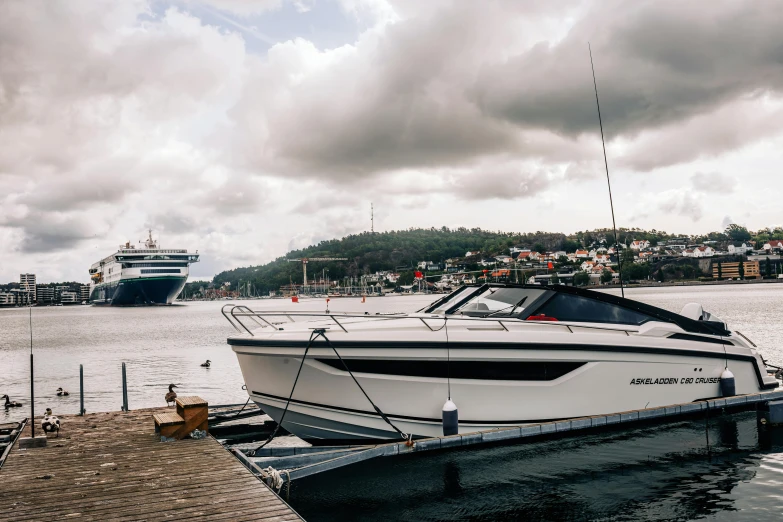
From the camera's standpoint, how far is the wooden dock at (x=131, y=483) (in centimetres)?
536

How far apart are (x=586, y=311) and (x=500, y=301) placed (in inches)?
60.7

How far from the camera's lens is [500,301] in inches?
412

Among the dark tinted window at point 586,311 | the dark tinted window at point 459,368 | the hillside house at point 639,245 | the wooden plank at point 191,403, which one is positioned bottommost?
the wooden plank at point 191,403

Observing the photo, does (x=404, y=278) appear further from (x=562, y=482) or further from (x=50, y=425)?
(x=50, y=425)

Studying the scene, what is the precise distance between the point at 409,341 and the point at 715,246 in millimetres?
199241

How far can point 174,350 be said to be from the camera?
122 ft

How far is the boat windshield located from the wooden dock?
16.6 ft

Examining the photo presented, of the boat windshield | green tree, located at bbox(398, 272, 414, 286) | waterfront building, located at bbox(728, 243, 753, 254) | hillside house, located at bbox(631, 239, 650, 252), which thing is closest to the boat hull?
the boat windshield

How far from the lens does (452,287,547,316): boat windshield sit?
10195mm

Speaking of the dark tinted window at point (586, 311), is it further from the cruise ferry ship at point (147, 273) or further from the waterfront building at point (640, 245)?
the waterfront building at point (640, 245)

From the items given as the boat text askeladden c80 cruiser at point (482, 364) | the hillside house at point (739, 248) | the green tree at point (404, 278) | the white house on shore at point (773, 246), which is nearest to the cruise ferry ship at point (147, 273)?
the green tree at point (404, 278)

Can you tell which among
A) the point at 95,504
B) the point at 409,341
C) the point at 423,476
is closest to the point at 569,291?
the point at 409,341

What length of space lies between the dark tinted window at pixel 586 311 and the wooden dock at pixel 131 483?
5988 mm

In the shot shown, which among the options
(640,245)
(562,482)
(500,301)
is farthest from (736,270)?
(562,482)
